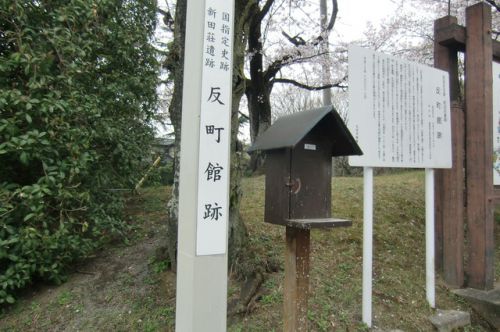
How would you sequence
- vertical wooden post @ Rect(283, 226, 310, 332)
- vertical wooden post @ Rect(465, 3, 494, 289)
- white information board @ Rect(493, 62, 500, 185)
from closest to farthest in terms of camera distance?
1. vertical wooden post @ Rect(283, 226, 310, 332)
2. vertical wooden post @ Rect(465, 3, 494, 289)
3. white information board @ Rect(493, 62, 500, 185)

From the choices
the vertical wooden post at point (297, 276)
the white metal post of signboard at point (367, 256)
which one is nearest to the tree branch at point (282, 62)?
the white metal post of signboard at point (367, 256)

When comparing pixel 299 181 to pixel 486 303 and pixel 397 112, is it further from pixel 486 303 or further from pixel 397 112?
pixel 486 303

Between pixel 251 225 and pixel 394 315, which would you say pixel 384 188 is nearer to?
A: pixel 251 225

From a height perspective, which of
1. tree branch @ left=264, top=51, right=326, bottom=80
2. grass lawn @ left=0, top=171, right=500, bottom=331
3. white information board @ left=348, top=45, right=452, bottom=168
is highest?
tree branch @ left=264, top=51, right=326, bottom=80

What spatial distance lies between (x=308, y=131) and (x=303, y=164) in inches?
11.2

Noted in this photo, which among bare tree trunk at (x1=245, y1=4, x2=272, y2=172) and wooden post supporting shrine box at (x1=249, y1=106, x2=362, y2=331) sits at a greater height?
bare tree trunk at (x1=245, y1=4, x2=272, y2=172)

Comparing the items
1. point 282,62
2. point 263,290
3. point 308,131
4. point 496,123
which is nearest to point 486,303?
point 496,123

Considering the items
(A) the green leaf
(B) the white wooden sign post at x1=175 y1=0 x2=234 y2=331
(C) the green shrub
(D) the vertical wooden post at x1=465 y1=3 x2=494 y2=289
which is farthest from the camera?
(D) the vertical wooden post at x1=465 y1=3 x2=494 y2=289

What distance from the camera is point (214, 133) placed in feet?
6.97

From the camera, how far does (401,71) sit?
382 cm

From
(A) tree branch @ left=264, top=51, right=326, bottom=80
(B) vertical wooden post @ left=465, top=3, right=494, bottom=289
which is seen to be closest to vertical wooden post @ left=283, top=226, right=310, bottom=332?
(B) vertical wooden post @ left=465, top=3, right=494, bottom=289

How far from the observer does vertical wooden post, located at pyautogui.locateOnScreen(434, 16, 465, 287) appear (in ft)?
14.5

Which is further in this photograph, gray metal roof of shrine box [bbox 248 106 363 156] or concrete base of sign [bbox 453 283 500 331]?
concrete base of sign [bbox 453 283 500 331]

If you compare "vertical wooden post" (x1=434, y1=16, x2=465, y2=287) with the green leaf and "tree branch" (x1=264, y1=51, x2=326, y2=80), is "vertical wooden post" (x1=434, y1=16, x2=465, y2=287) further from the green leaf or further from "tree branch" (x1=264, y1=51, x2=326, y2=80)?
"tree branch" (x1=264, y1=51, x2=326, y2=80)
